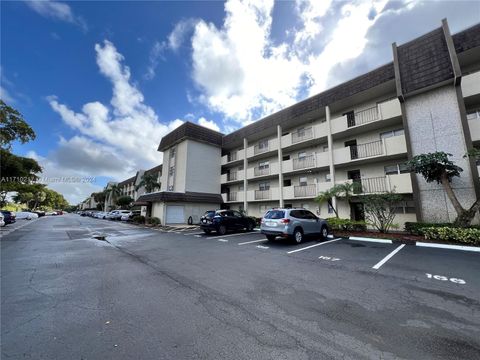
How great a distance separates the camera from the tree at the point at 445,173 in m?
10.2

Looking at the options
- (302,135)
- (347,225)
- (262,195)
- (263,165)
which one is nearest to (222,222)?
(262,195)

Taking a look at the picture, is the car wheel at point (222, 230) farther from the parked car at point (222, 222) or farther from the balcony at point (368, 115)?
the balcony at point (368, 115)

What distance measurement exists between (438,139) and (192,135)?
21.7 metres

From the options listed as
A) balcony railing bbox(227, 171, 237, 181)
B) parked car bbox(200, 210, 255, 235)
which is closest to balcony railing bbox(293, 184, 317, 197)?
parked car bbox(200, 210, 255, 235)

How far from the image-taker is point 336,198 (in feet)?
53.0

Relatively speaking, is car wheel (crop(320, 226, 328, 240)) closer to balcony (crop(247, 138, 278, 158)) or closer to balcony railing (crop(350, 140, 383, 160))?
balcony railing (crop(350, 140, 383, 160))

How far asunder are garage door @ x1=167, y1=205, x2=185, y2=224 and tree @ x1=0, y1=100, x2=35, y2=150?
13.1 m

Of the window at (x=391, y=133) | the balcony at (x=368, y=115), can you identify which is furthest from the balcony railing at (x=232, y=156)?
the window at (x=391, y=133)

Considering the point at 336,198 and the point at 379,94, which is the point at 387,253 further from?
the point at 379,94

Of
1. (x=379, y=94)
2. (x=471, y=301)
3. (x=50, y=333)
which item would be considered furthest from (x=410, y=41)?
(x=50, y=333)

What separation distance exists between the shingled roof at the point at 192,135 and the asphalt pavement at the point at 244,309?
19.5 metres

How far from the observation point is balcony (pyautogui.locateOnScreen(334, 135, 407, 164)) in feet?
44.8

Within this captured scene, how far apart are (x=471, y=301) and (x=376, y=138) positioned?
46.5 ft

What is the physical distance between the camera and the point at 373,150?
48.6 feet
